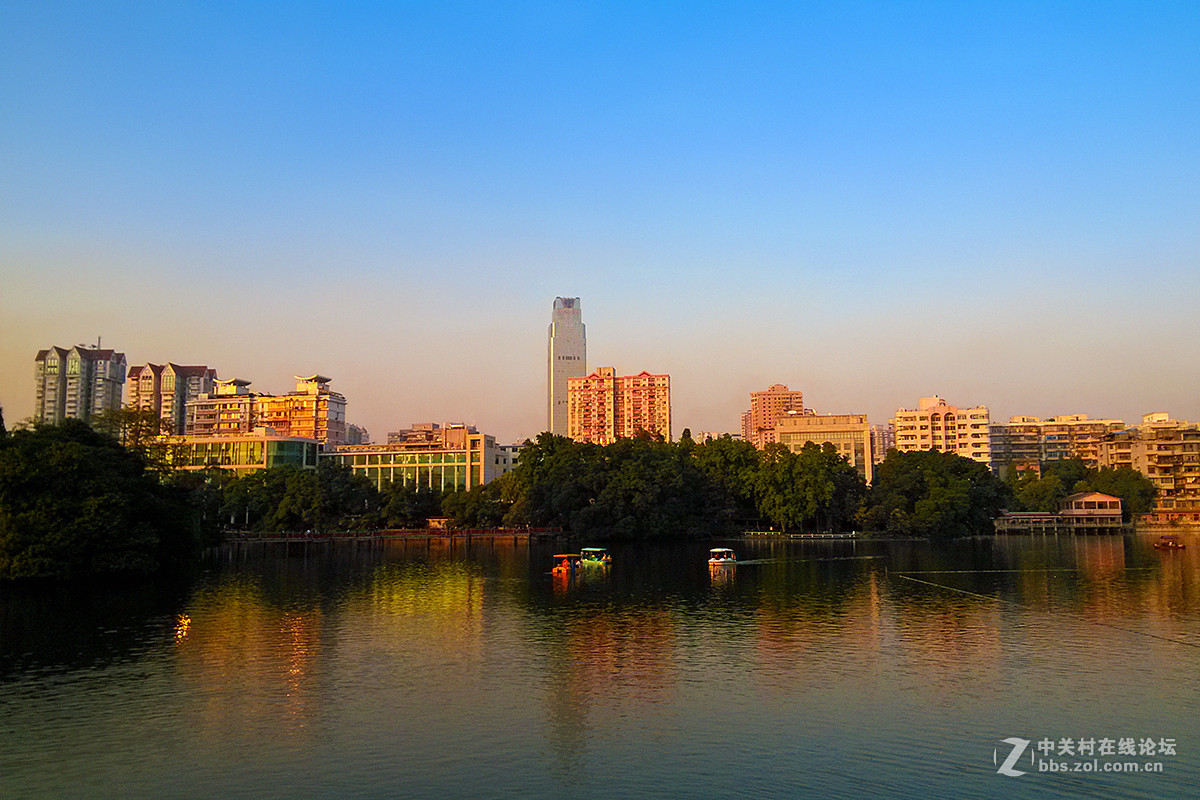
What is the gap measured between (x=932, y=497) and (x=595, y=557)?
46.7m

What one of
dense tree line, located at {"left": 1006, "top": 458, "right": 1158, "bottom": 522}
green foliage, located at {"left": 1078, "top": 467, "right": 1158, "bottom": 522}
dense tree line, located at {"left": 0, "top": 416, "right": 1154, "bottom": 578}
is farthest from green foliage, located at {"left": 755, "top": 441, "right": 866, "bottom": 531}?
green foliage, located at {"left": 1078, "top": 467, "right": 1158, "bottom": 522}

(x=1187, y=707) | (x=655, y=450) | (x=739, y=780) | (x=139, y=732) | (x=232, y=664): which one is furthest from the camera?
(x=655, y=450)

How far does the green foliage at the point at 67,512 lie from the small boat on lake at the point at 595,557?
28.4m

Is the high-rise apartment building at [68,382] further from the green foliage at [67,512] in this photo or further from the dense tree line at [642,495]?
the green foliage at [67,512]

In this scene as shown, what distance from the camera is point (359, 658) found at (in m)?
29.6

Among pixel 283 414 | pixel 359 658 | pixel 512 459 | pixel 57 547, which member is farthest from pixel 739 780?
pixel 283 414

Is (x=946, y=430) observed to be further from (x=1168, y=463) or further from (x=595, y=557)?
(x=595, y=557)

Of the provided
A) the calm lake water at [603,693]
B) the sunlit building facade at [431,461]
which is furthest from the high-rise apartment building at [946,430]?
the calm lake water at [603,693]

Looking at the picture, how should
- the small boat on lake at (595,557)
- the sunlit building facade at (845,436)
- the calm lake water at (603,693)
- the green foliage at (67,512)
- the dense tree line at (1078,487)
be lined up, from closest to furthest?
1. the calm lake water at (603,693)
2. the green foliage at (67,512)
3. the small boat on lake at (595,557)
4. the dense tree line at (1078,487)
5. the sunlit building facade at (845,436)

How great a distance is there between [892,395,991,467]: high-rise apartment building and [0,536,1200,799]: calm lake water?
11961 centimetres

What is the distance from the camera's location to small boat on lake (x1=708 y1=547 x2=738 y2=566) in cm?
6317

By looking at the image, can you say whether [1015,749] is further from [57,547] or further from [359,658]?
[57,547]

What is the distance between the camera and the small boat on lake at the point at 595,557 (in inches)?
2566

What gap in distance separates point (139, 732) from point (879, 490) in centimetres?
8990
